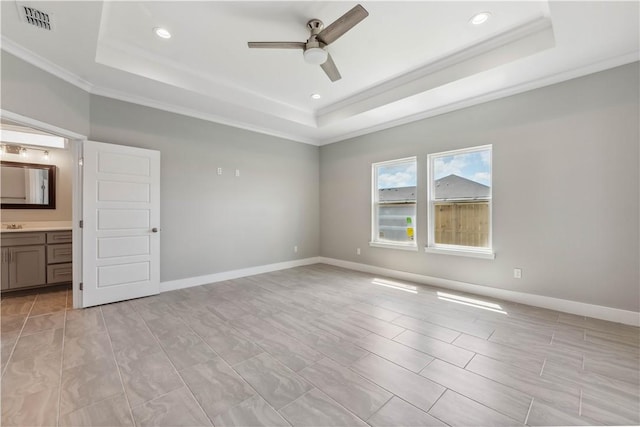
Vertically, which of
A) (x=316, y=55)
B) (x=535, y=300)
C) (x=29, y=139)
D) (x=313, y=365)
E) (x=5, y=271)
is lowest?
(x=313, y=365)

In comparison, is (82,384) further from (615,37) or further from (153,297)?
(615,37)

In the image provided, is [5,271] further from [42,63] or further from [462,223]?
[462,223]

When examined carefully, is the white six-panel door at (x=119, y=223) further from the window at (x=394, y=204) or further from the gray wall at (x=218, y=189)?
the window at (x=394, y=204)

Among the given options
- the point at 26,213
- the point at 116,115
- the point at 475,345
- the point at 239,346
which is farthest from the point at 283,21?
the point at 26,213

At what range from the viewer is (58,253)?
412cm

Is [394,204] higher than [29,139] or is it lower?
lower

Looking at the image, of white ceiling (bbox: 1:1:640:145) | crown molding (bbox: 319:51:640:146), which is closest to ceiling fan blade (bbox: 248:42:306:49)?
white ceiling (bbox: 1:1:640:145)

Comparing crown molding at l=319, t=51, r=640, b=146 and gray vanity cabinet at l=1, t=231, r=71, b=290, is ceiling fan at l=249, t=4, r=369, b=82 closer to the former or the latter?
crown molding at l=319, t=51, r=640, b=146

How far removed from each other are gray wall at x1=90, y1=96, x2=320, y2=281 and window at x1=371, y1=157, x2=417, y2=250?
1.62 metres

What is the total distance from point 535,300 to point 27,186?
7.90 meters

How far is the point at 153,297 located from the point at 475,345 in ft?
13.2

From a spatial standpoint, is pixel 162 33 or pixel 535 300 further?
pixel 535 300

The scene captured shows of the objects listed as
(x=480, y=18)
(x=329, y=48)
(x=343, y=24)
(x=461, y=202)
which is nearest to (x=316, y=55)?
(x=343, y=24)

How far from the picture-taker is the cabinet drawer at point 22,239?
3723 millimetres
